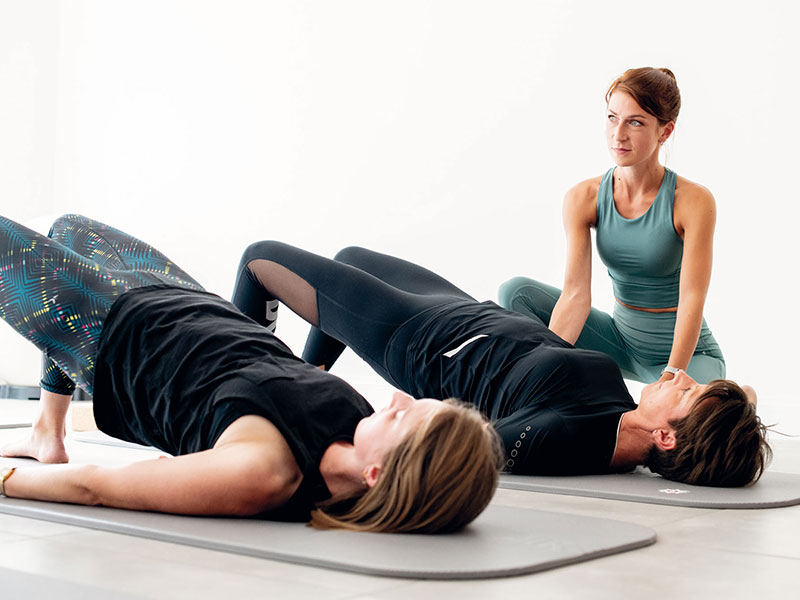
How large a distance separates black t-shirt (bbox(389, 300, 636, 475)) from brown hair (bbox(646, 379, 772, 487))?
16 cm

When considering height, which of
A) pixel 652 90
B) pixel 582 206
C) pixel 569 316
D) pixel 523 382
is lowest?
pixel 523 382

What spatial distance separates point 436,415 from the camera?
1497 millimetres

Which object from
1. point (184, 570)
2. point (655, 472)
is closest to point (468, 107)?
point (655, 472)

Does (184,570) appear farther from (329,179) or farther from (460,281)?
(329,179)

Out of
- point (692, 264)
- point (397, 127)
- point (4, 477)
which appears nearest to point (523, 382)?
point (692, 264)

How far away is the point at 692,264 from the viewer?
2973 millimetres

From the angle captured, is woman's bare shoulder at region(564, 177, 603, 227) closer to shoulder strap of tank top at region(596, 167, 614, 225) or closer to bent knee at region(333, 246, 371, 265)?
shoulder strap of tank top at region(596, 167, 614, 225)

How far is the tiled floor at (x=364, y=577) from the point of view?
1284mm

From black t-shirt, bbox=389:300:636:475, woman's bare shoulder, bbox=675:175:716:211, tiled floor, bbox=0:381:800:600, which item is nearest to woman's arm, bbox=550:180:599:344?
woman's bare shoulder, bbox=675:175:716:211

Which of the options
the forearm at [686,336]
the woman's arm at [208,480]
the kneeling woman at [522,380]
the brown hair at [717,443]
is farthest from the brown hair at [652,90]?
the woman's arm at [208,480]

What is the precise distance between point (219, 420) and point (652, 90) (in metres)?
1.87

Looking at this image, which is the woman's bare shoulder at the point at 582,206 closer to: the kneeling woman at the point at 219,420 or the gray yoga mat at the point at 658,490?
the gray yoga mat at the point at 658,490

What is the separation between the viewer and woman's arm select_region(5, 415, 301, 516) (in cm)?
157

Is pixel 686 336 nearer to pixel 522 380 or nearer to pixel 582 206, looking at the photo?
pixel 582 206
